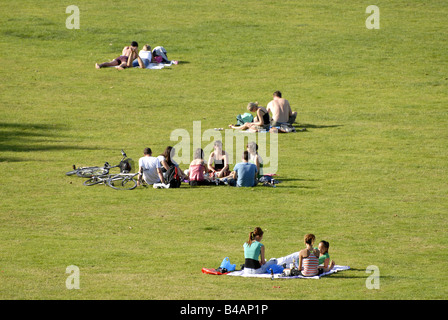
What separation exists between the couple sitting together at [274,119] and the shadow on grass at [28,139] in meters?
7.02

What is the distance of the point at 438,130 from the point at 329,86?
870 centimetres

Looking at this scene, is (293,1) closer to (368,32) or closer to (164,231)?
(368,32)

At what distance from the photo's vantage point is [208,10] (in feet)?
173

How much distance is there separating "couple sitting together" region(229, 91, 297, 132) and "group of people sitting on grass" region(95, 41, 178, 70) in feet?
39.3

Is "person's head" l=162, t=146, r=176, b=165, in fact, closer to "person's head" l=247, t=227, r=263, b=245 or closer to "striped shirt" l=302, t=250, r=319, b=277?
"person's head" l=247, t=227, r=263, b=245

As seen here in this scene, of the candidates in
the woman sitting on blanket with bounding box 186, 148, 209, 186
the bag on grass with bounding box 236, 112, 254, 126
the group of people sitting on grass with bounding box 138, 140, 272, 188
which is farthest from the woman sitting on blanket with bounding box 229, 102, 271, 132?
the woman sitting on blanket with bounding box 186, 148, 209, 186

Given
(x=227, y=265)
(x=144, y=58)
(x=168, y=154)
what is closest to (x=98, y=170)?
(x=168, y=154)

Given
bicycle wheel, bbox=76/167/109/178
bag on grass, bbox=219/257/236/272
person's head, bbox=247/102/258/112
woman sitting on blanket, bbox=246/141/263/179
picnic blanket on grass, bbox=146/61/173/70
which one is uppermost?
picnic blanket on grass, bbox=146/61/173/70

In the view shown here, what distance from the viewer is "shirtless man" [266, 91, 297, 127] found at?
30.9m

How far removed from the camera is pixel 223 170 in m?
24.7

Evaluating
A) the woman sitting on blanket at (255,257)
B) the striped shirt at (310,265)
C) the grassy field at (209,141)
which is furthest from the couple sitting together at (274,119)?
the striped shirt at (310,265)

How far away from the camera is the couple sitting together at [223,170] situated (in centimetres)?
2386

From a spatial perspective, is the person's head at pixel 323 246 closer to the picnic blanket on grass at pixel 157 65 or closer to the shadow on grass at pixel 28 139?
the shadow on grass at pixel 28 139

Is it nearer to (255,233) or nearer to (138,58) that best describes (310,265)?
(255,233)
